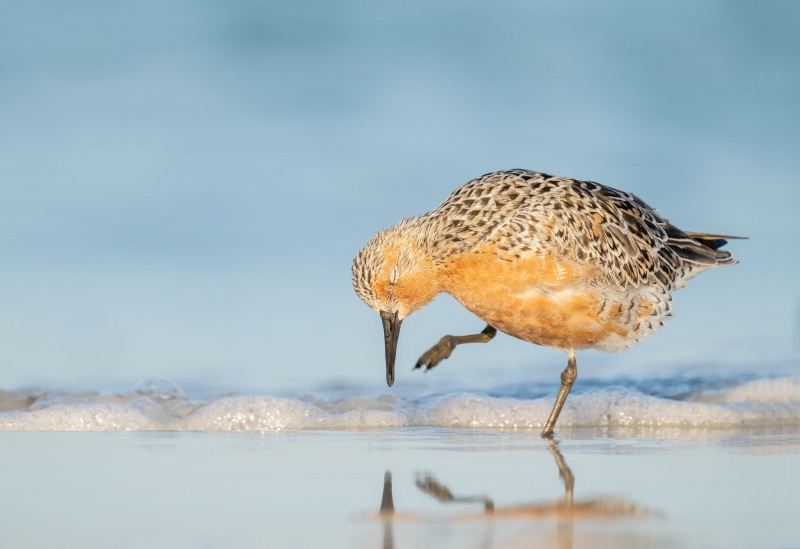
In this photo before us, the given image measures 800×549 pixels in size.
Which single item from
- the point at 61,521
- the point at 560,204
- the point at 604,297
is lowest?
the point at 61,521

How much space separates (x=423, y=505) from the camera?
4215mm

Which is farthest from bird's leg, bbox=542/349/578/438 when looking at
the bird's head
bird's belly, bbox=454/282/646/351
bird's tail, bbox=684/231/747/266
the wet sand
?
bird's tail, bbox=684/231/747/266

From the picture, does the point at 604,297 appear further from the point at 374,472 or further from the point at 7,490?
the point at 7,490

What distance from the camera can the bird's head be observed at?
6.68m

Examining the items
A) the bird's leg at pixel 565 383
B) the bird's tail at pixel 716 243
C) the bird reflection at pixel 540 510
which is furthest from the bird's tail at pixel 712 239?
the bird reflection at pixel 540 510

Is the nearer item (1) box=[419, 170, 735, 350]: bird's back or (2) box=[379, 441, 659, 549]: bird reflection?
(2) box=[379, 441, 659, 549]: bird reflection

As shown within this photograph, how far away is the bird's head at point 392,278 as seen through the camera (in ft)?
21.9

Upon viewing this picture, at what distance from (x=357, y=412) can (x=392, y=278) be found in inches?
77.0

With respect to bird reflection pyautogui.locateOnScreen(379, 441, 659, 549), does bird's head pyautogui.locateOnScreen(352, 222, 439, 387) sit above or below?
above

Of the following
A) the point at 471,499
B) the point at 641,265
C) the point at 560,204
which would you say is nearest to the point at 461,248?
the point at 560,204

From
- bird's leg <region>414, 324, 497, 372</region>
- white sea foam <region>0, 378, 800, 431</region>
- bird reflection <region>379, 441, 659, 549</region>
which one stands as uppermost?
bird's leg <region>414, 324, 497, 372</region>

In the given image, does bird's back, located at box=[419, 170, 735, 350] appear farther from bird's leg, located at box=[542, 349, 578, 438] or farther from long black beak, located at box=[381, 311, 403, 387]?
long black beak, located at box=[381, 311, 403, 387]

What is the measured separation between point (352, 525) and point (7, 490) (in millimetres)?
1873

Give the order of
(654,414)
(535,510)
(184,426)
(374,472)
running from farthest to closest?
(654,414)
(184,426)
(374,472)
(535,510)
